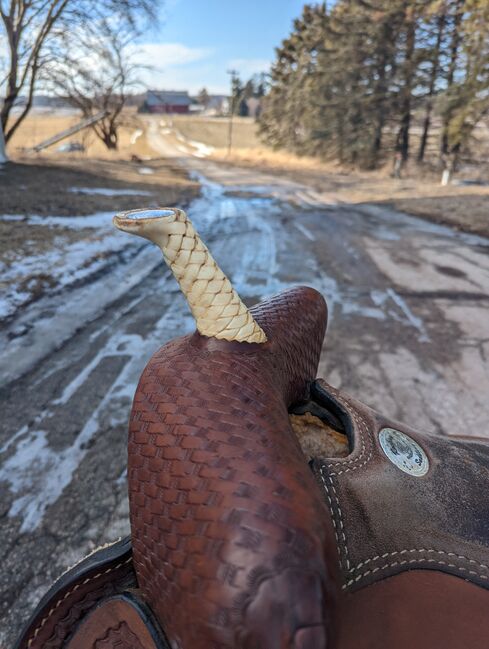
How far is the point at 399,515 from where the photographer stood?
86cm

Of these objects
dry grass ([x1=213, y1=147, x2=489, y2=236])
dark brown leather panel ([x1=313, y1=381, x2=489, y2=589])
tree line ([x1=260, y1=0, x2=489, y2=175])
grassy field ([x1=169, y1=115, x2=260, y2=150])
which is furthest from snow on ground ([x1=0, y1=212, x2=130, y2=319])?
grassy field ([x1=169, y1=115, x2=260, y2=150])

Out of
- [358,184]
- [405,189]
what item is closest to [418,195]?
[405,189]

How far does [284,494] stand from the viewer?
1.83 ft

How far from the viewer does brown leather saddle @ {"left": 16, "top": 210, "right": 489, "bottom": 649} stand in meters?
0.51

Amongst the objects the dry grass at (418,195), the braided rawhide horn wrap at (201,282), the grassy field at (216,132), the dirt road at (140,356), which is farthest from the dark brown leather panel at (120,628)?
the grassy field at (216,132)

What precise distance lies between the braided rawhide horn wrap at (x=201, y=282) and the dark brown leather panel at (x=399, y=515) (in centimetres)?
33

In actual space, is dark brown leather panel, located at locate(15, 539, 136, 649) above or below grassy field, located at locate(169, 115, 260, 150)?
below

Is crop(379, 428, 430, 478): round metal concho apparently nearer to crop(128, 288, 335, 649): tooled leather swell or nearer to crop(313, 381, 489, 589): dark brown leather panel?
crop(313, 381, 489, 589): dark brown leather panel

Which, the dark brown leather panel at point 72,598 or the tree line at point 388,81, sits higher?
the tree line at point 388,81

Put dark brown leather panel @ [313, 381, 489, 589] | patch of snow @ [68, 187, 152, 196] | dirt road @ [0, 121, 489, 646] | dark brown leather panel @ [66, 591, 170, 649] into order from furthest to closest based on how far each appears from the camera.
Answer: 1. patch of snow @ [68, 187, 152, 196]
2. dirt road @ [0, 121, 489, 646]
3. dark brown leather panel @ [313, 381, 489, 589]
4. dark brown leather panel @ [66, 591, 170, 649]

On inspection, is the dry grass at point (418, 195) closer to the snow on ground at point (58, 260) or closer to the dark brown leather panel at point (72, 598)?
the snow on ground at point (58, 260)

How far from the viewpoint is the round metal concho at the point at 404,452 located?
99 centimetres

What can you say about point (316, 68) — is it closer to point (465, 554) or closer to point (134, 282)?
point (134, 282)

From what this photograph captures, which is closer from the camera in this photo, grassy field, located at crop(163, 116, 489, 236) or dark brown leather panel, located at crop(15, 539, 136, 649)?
dark brown leather panel, located at crop(15, 539, 136, 649)
